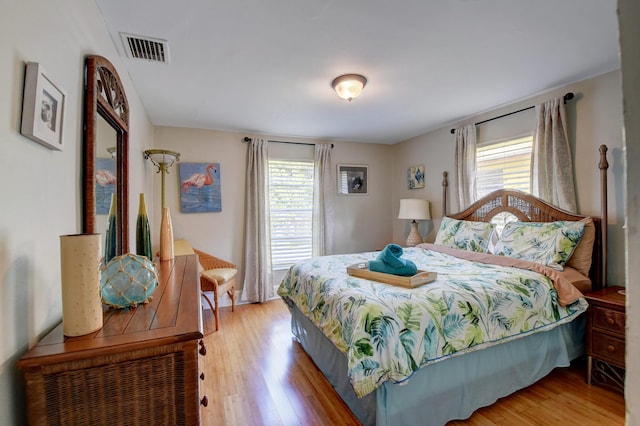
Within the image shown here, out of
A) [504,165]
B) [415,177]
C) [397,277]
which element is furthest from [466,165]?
[397,277]

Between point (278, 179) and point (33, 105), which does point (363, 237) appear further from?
point (33, 105)

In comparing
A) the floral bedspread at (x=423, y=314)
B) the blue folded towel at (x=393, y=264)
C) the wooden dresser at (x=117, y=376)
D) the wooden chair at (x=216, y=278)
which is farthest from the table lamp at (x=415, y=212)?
the wooden dresser at (x=117, y=376)

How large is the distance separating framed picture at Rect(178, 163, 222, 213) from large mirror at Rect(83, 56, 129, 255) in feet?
6.12

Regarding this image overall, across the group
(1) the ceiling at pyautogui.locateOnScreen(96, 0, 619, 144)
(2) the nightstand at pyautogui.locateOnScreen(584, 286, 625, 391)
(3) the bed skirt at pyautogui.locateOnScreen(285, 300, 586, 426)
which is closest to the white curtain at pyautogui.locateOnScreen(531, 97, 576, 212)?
(1) the ceiling at pyautogui.locateOnScreen(96, 0, 619, 144)

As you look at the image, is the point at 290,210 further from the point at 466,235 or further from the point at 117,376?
the point at 117,376

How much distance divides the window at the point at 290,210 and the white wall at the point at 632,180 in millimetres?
4004

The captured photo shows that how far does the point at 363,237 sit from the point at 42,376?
171 inches

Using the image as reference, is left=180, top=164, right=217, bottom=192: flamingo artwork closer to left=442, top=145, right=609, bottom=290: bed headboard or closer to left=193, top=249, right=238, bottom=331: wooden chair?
left=193, top=249, right=238, bottom=331: wooden chair

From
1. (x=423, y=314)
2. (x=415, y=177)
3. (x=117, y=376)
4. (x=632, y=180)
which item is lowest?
(x=423, y=314)

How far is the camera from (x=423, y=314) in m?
1.65

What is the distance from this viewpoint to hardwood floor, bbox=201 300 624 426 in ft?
5.95

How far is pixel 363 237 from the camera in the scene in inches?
191

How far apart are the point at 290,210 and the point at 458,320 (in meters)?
2.98

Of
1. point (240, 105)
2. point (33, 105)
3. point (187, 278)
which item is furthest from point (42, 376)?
point (240, 105)
